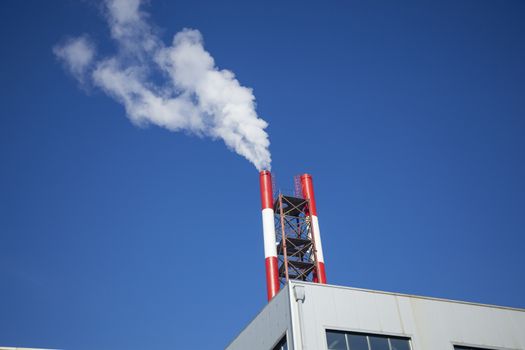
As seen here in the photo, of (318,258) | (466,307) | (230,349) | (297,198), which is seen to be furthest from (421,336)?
(297,198)

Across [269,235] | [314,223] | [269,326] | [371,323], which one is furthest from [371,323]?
[314,223]

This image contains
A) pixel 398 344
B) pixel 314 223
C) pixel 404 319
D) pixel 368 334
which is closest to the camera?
pixel 368 334

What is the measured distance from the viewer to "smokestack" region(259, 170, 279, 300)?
123ft

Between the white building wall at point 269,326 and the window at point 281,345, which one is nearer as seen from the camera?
the window at point 281,345

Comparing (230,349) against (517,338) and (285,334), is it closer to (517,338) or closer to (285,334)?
(285,334)

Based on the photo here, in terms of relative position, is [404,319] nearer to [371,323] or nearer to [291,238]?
[371,323]

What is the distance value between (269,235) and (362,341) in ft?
69.4

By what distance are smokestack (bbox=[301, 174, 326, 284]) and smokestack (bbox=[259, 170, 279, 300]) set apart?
324 centimetres

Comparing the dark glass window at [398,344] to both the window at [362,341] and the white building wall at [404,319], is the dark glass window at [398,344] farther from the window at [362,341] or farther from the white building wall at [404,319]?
the white building wall at [404,319]

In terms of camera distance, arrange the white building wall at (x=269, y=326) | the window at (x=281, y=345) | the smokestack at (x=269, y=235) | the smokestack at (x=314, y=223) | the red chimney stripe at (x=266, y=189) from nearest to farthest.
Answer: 1. the window at (x=281, y=345)
2. the white building wall at (x=269, y=326)
3. the smokestack at (x=269, y=235)
4. the smokestack at (x=314, y=223)
5. the red chimney stripe at (x=266, y=189)

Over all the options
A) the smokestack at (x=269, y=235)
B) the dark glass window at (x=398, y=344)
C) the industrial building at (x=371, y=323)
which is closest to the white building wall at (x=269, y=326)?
the industrial building at (x=371, y=323)

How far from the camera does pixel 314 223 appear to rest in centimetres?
4225

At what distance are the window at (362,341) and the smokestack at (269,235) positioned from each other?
17.7 meters

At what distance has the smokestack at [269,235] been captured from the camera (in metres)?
37.4
